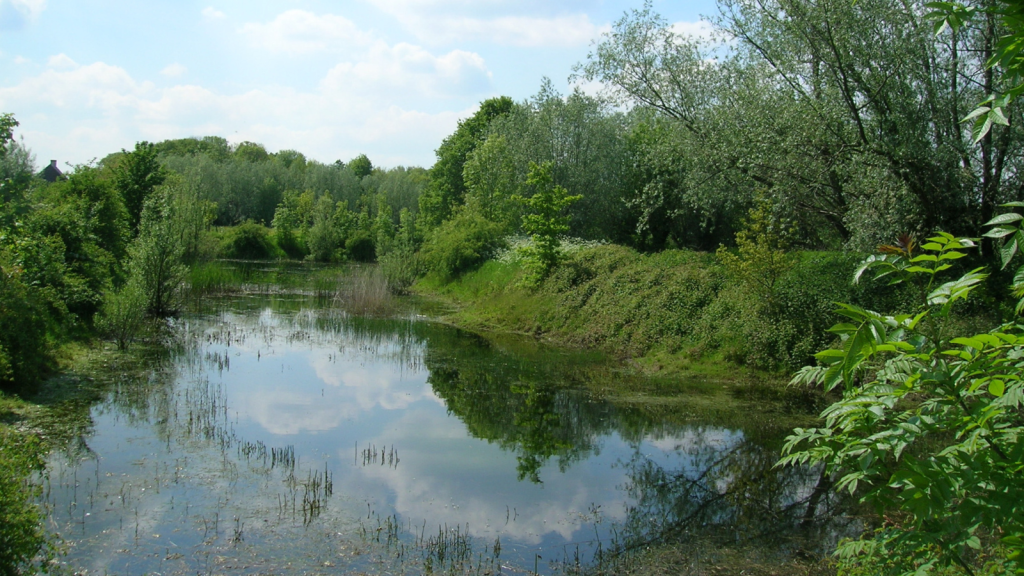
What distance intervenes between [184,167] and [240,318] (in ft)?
162

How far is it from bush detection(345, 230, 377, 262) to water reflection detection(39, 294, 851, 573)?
134 feet

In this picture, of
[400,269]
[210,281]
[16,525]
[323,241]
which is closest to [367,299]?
[400,269]

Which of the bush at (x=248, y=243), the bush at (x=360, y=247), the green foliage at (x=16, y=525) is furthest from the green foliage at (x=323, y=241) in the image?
the green foliage at (x=16, y=525)

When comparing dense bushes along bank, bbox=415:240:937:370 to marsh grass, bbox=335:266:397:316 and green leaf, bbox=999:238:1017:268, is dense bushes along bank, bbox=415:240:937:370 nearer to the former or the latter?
marsh grass, bbox=335:266:397:316

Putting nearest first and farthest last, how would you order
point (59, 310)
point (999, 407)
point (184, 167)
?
point (999, 407)
point (59, 310)
point (184, 167)

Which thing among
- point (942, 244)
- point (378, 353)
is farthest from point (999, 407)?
point (378, 353)

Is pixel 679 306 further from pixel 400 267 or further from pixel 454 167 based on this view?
pixel 454 167

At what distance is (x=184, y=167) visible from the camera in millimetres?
64250

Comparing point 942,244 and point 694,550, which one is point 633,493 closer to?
point 694,550

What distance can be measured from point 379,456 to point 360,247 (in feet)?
158

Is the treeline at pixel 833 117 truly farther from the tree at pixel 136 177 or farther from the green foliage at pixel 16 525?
the tree at pixel 136 177

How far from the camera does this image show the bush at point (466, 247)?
32.3m

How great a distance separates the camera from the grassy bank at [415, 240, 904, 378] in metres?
15.0

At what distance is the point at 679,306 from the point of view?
1841 cm
